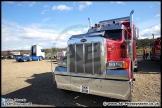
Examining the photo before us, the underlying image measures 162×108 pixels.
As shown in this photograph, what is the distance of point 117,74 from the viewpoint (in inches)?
176

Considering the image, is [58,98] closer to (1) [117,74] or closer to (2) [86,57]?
(2) [86,57]

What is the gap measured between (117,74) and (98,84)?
0.70 m

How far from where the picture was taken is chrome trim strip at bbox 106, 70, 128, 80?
4.38 m

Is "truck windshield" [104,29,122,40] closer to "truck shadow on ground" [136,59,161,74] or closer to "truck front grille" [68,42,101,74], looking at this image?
"truck front grille" [68,42,101,74]

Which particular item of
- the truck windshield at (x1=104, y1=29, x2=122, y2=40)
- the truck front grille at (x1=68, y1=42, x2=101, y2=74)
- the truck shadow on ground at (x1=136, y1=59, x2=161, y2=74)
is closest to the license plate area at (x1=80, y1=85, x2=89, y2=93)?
the truck front grille at (x1=68, y1=42, x2=101, y2=74)

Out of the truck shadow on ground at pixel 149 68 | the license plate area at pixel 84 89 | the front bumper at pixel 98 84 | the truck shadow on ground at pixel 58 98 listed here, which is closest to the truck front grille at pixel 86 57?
the front bumper at pixel 98 84

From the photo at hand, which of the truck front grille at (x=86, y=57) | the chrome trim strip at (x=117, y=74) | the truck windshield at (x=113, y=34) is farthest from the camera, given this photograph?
the truck windshield at (x=113, y=34)

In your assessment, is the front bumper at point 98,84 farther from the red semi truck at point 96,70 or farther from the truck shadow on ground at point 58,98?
the truck shadow on ground at point 58,98

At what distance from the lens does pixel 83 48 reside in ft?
16.4

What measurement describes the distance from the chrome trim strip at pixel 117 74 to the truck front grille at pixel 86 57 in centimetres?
34

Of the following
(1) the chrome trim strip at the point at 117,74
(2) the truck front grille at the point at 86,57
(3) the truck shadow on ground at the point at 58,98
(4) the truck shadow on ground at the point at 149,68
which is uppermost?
(2) the truck front grille at the point at 86,57

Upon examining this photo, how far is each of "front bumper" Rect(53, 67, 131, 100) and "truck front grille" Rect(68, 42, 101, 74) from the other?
0.26 m

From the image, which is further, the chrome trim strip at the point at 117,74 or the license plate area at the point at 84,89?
the license plate area at the point at 84,89

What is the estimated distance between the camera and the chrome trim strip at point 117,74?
14.4 feet
